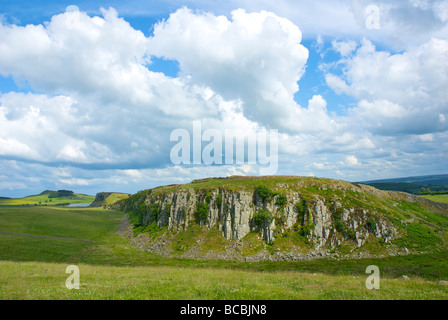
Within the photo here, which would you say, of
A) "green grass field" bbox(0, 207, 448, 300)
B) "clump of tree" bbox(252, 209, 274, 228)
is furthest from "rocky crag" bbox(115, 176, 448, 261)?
"green grass field" bbox(0, 207, 448, 300)

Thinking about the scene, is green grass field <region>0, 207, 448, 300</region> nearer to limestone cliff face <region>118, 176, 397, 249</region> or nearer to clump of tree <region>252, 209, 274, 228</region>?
limestone cliff face <region>118, 176, 397, 249</region>

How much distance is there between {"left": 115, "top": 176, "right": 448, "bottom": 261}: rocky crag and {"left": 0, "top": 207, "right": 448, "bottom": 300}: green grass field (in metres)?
5.89

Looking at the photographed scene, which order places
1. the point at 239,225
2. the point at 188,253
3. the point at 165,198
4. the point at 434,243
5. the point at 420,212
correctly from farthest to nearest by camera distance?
the point at 165,198 < the point at 420,212 < the point at 239,225 < the point at 188,253 < the point at 434,243

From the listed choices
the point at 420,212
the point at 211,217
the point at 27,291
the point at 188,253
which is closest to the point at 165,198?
the point at 211,217

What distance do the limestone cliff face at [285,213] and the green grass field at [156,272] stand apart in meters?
10.8

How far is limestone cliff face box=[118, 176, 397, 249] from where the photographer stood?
7031cm

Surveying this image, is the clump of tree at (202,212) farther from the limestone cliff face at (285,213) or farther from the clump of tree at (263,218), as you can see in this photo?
the clump of tree at (263,218)

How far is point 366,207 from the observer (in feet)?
248

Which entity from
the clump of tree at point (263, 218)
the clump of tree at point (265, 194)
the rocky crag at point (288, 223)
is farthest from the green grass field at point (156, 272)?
the clump of tree at point (265, 194)

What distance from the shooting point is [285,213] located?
7675cm
